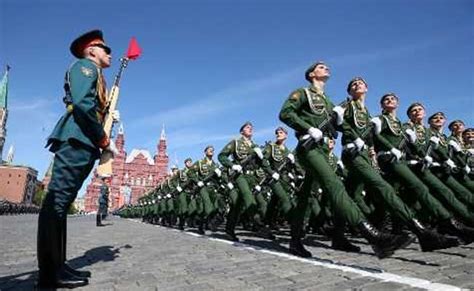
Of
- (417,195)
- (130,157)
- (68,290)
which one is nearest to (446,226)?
(417,195)

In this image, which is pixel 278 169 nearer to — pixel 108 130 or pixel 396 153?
pixel 396 153

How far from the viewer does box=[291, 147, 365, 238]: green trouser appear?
15.2ft

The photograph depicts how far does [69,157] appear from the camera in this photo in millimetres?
3773

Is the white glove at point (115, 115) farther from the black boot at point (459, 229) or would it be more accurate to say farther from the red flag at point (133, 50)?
the black boot at point (459, 229)

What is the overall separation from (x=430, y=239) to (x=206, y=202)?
7.62 meters

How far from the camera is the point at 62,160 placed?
3.75 meters

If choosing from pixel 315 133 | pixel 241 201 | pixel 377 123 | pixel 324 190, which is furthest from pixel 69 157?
pixel 241 201

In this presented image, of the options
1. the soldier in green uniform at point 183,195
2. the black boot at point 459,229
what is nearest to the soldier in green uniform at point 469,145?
the black boot at point 459,229

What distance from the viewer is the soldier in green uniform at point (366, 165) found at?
5145mm

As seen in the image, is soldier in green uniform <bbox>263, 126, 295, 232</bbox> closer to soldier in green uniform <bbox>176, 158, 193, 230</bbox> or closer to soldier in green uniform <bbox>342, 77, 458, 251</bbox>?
soldier in green uniform <bbox>342, 77, 458, 251</bbox>

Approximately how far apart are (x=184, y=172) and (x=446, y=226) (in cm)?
1005

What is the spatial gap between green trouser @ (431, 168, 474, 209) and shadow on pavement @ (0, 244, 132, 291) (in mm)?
5663

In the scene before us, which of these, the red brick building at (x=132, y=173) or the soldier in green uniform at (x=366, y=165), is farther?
the red brick building at (x=132, y=173)

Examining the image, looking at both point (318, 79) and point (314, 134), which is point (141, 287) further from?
point (318, 79)
